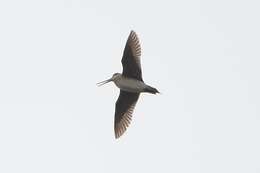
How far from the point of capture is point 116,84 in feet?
96.0

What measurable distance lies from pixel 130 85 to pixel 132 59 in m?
0.82

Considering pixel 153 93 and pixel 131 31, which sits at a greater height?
pixel 131 31

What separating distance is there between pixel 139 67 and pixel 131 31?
117 centimetres

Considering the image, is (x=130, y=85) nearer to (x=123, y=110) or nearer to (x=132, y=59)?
(x=132, y=59)

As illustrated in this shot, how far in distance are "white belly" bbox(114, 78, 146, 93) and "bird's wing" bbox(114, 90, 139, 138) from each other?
2.84ft

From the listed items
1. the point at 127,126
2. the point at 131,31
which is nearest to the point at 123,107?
the point at 127,126

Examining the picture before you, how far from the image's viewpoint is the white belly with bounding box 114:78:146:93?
28.6m

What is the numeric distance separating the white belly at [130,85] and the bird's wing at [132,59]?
183 millimetres

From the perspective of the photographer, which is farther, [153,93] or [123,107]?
[123,107]

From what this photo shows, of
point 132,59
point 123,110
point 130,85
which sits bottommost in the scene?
point 123,110

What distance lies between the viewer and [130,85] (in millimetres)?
28797

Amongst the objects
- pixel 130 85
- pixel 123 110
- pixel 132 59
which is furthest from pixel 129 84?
pixel 123 110

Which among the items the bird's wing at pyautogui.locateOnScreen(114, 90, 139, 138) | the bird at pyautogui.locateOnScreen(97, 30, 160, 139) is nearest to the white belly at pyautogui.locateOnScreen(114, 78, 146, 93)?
the bird at pyautogui.locateOnScreen(97, 30, 160, 139)

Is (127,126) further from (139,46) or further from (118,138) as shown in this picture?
(139,46)
